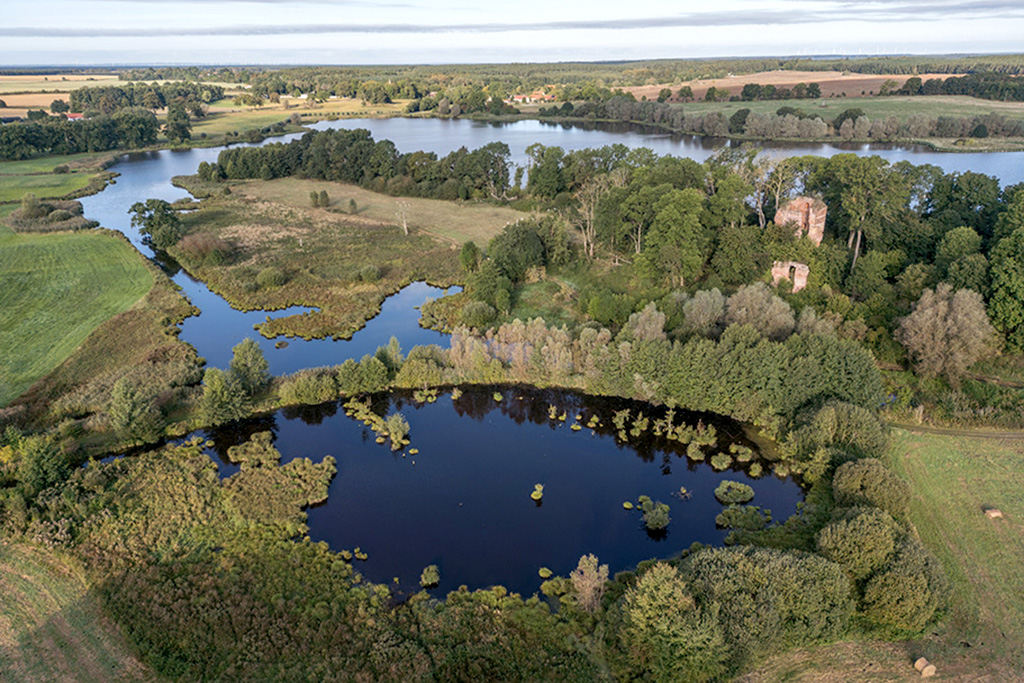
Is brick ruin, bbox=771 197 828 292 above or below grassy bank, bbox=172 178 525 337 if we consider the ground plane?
above

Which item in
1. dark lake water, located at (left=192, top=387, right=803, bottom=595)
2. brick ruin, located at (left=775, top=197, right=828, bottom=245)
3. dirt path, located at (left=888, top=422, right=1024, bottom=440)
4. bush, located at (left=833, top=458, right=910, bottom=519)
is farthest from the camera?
brick ruin, located at (left=775, top=197, right=828, bottom=245)

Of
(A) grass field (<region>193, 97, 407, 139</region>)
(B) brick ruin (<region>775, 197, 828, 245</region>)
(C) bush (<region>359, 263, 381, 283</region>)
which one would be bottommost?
(C) bush (<region>359, 263, 381, 283</region>)

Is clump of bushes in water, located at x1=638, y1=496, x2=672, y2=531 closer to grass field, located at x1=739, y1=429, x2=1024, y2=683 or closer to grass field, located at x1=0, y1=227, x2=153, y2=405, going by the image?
grass field, located at x1=739, y1=429, x2=1024, y2=683

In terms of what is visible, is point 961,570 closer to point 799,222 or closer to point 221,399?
point 799,222

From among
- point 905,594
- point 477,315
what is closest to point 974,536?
point 905,594

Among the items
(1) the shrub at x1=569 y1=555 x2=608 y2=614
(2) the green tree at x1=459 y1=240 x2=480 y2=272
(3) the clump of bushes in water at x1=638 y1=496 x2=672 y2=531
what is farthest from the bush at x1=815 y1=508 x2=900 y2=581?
(2) the green tree at x1=459 y1=240 x2=480 y2=272

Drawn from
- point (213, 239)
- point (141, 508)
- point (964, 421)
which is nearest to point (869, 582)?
point (964, 421)
